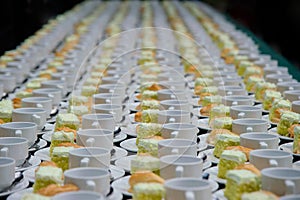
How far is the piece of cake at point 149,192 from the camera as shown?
1.95 metres

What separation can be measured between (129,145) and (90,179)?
771mm

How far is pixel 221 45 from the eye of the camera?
5945mm

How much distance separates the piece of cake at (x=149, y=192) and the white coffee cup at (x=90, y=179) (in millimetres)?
118

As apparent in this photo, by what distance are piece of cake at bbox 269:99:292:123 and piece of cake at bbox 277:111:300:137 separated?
19cm

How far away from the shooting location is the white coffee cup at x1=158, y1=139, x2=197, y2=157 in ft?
7.65

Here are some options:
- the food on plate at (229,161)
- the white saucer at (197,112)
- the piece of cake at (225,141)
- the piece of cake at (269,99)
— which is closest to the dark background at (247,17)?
the white saucer at (197,112)

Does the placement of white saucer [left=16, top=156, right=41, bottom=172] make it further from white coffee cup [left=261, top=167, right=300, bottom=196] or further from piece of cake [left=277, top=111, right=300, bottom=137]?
piece of cake [left=277, top=111, right=300, bottom=137]

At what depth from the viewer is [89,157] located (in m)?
2.23

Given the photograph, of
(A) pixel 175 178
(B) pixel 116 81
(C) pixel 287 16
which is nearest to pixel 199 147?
(A) pixel 175 178

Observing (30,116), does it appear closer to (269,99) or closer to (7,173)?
(7,173)

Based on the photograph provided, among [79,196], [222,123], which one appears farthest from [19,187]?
[222,123]

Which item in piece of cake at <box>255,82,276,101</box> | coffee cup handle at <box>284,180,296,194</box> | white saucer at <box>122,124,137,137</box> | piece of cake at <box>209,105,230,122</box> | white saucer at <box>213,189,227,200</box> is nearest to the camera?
coffee cup handle at <box>284,180,296,194</box>

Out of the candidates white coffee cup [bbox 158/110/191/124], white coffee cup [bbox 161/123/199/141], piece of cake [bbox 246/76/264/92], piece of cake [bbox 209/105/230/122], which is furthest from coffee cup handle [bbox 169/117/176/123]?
piece of cake [bbox 246/76/264/92]

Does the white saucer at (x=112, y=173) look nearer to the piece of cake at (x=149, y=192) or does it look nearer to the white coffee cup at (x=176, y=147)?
the white coffee cup at (x=176, y=147)
